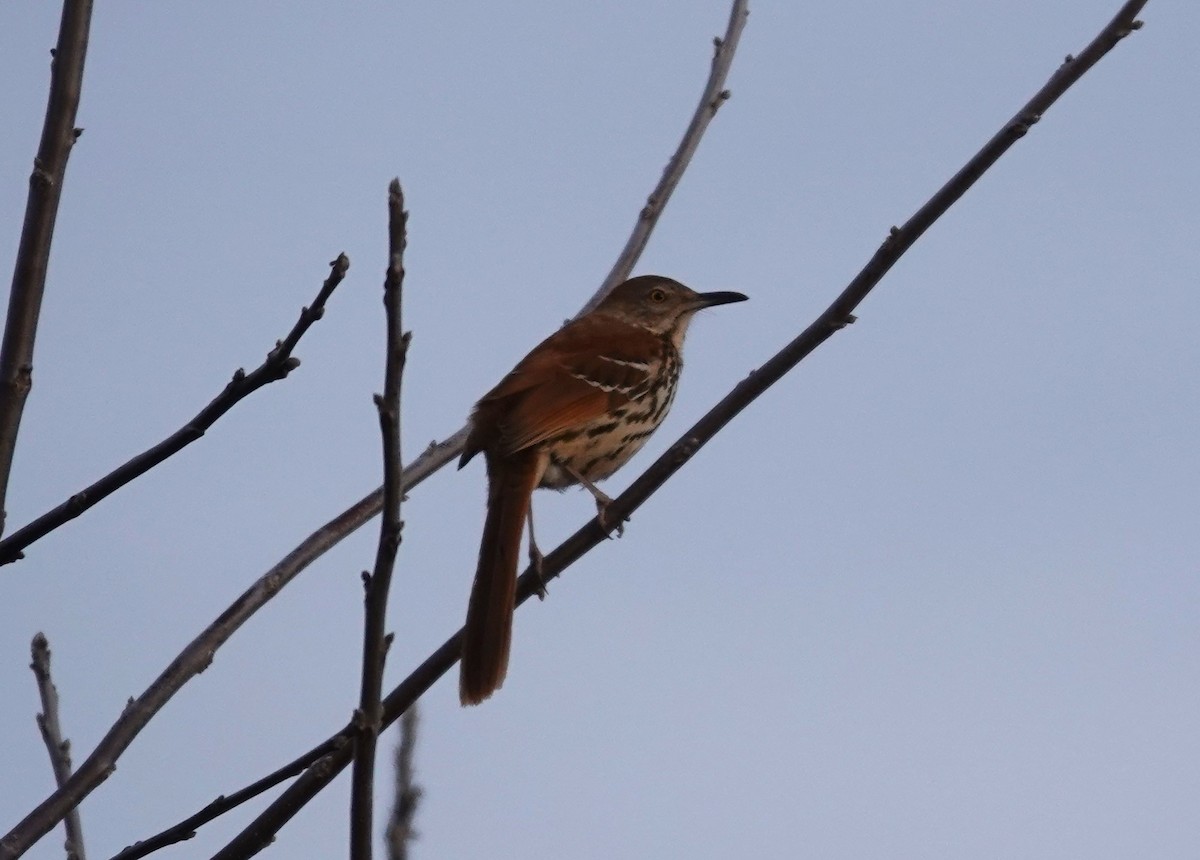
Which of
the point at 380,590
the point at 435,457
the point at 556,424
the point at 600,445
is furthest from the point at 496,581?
the point at 380,590

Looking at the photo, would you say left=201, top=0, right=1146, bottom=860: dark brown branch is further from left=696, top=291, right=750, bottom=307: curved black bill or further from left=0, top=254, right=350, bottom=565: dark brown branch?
left=696, top=291, right=750, bottom=307: curved black bill

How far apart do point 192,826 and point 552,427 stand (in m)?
2.72

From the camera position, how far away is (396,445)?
181 cm

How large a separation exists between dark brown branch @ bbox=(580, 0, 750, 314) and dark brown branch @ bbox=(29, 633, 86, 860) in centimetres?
167

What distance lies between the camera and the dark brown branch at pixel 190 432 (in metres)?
2.16

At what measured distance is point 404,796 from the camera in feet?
7.95

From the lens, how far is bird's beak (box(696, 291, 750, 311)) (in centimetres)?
620

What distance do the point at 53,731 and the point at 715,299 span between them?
395cm

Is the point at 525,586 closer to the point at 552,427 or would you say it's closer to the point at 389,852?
the point at 552,427

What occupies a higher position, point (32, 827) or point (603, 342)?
point (603, 342)

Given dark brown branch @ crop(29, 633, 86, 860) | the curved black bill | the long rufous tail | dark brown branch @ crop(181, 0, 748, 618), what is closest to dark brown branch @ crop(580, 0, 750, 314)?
dark brown branch @ crop(181, 0, 748, 618)

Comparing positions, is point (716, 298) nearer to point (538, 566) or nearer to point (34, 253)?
point (538, 566)

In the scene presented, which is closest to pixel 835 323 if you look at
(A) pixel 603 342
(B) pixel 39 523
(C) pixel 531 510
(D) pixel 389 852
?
(D) pixel 389 852

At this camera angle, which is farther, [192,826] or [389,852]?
[389,852]
